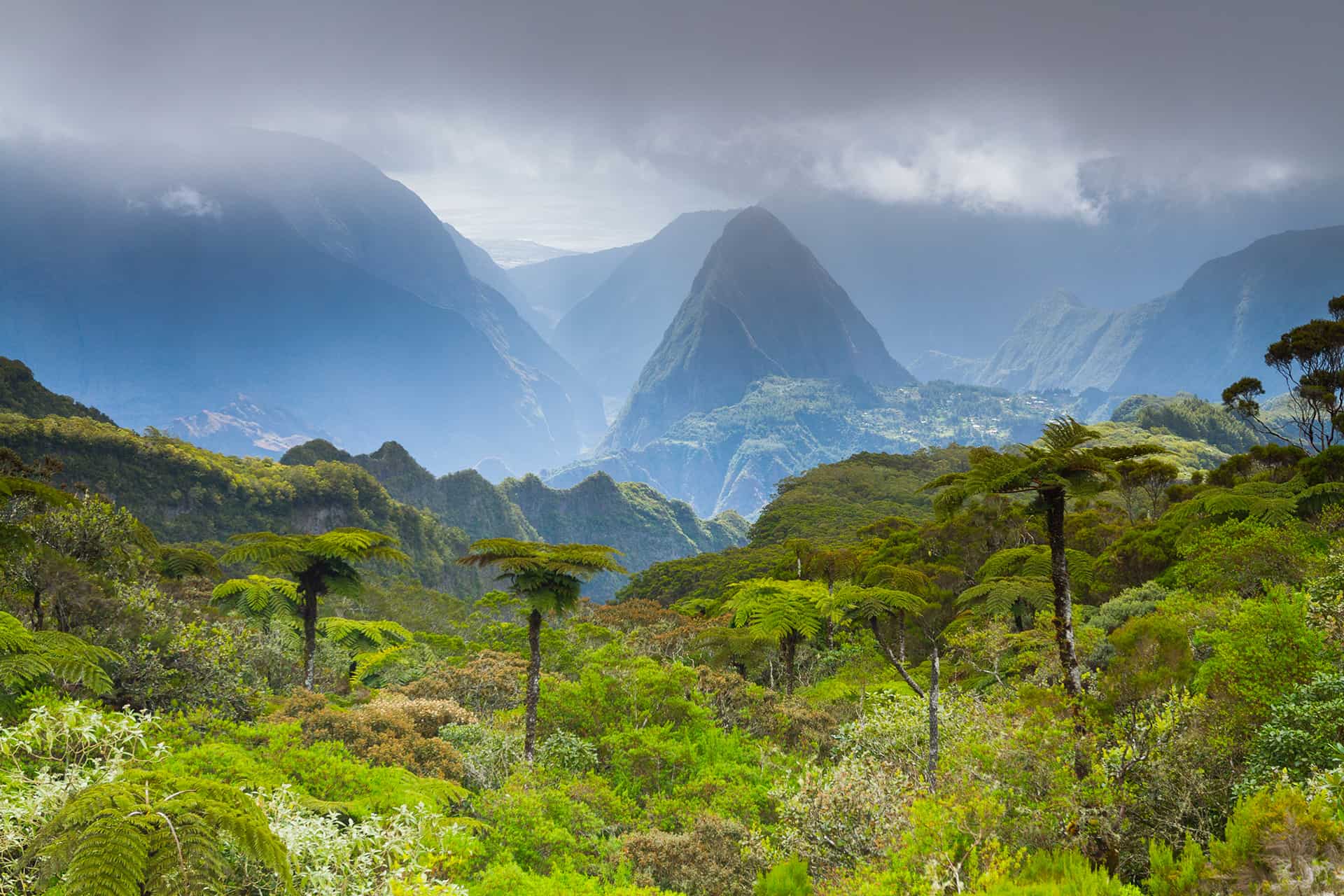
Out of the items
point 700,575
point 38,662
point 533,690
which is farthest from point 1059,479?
point 700,575

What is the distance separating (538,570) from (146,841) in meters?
11.1

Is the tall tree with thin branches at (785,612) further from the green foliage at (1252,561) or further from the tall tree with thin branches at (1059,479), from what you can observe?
the tall tree with thin branches at (1059,479)

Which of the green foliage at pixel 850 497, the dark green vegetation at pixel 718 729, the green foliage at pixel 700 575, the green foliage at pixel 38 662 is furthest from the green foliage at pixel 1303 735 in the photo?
the green foliage at pixel 850 497

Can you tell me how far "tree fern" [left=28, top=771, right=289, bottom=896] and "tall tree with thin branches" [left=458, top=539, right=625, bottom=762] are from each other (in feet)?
32.0

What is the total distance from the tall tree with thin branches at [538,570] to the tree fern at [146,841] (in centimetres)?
975

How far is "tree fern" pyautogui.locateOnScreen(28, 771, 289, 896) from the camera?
4984 mm

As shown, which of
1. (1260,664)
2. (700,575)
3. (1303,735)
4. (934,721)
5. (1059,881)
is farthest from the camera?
(700,575)

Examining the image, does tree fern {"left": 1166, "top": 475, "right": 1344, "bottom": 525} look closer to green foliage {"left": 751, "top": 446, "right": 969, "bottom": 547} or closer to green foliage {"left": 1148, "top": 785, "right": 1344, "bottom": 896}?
green foliage {"left": 1148, "top": 785, "right": 1344, "bottom": 896}

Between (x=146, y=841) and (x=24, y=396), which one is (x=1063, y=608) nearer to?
(x=146, y=841)

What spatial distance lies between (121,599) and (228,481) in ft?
286

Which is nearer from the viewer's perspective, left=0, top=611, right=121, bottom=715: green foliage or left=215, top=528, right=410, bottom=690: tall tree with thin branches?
left=0, top=611, right=121, bottom=715: green foliage

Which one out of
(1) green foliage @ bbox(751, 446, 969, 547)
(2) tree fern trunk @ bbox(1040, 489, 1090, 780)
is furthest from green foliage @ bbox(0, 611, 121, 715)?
(1) green foliage @ bbox(751, 446, 969, 547)

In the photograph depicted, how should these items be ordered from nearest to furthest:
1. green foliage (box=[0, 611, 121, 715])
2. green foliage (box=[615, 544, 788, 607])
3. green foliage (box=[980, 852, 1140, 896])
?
green foliage (box=[980, 852, 1140, 896]) → green foliage (box=[0, 611, 121, 715]) → green foliage (box=[615, 544, 788, 607])

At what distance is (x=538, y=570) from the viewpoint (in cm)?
1622
